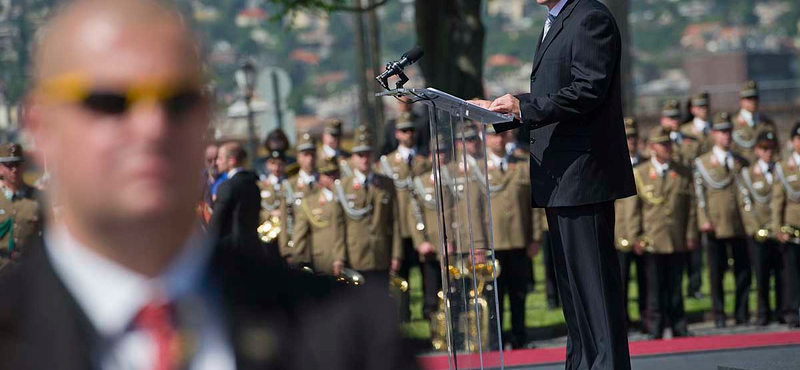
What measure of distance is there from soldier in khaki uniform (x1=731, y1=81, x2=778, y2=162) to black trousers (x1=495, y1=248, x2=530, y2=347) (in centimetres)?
269

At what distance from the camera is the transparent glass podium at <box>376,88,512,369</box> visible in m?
4.50

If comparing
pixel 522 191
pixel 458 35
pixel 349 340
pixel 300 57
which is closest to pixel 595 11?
pixel 349 340

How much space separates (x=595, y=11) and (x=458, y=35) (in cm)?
813

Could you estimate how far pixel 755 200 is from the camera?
10445 mm

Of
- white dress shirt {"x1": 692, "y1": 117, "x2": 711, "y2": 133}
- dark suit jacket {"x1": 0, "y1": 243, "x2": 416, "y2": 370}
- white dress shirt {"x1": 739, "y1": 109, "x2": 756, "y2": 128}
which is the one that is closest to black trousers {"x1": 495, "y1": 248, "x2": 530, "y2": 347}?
white dress shirt {"x1": 692, "y1": 117, "x2": 711, "y2": 133}

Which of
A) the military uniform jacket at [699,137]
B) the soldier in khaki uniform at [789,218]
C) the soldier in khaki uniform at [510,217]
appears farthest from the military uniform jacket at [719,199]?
the soldier in khaki uniform at [510,217]

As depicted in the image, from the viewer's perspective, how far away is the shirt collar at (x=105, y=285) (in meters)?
1.26

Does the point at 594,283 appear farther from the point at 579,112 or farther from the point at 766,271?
the point at 766,271

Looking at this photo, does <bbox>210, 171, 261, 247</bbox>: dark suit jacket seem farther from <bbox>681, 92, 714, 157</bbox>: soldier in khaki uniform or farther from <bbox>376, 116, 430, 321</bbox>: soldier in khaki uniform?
<bbox>681, 92, 714, 157</bbox>: soldier in khaki uniform

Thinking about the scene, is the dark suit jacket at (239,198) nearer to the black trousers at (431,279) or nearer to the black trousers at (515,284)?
the black trousers at (515,284)

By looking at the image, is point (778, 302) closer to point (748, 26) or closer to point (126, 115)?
point (126, 115)

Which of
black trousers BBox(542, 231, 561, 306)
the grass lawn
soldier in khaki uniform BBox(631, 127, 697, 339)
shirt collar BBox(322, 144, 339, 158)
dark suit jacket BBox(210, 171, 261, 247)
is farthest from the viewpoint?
black trousers BBox(542, 231, 561, 306)

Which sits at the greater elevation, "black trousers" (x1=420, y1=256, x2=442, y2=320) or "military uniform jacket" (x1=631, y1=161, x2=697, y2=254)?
"military uniform jacket" (x1=631, y1=161, x2=697, y2=254)

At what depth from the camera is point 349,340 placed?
1.33 metres
